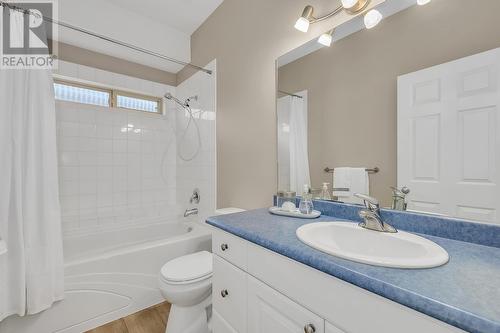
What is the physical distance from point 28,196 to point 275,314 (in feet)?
5.25

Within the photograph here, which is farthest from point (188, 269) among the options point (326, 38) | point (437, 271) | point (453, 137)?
point (326, 38)

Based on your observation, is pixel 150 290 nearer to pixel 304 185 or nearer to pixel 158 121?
pixel 304 185

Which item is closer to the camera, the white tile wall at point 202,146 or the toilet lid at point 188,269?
the toilet lid at point 188,269

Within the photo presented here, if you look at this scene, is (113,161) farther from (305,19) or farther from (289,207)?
(305,19)

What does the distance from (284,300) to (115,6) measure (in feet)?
9.37

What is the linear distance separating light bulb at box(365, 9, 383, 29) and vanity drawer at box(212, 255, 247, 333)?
4.25 feet

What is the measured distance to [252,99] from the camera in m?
1.77

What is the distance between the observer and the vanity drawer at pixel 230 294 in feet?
3.09

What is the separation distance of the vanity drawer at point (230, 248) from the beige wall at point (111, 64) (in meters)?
2.38

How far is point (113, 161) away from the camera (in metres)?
2.49

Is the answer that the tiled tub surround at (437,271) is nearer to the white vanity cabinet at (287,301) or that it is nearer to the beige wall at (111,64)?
the white vanity cabinet at (287,301)

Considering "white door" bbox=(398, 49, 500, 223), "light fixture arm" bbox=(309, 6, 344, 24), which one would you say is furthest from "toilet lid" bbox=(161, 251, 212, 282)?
"light fixture arm" bbox=(309, 6, 344, 24)

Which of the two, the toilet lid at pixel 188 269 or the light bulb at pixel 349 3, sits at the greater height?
the light bulb at pixel 349 3

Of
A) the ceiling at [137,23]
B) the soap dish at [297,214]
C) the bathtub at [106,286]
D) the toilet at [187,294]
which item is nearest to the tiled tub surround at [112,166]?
the bathtub at [106,286]
